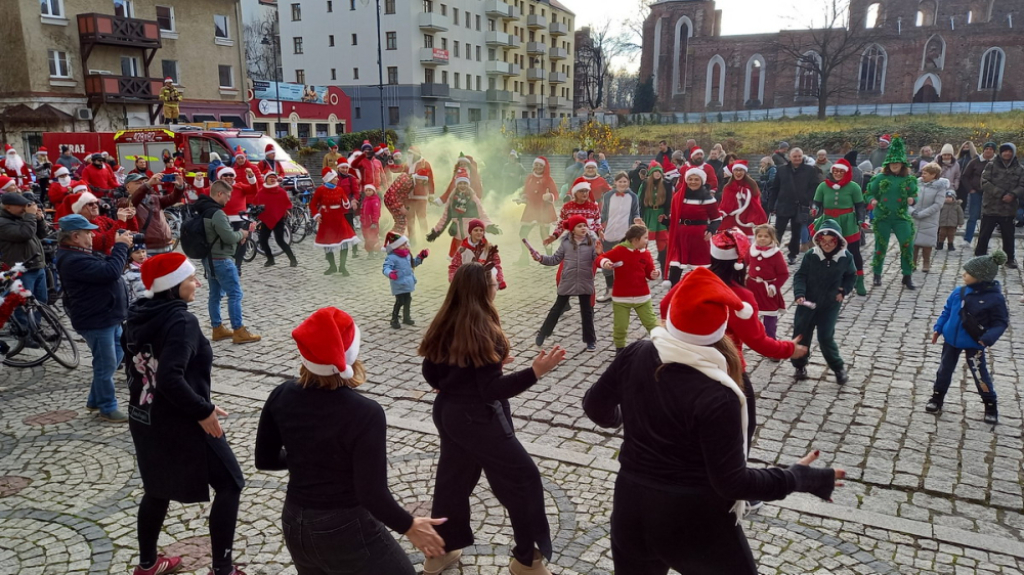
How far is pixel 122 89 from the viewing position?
35844mm

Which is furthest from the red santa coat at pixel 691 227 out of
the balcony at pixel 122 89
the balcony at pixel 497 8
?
the balcony at pixel 497 8

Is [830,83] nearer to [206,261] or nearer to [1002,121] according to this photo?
[1002,121]

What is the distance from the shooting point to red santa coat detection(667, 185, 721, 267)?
10.4 meters

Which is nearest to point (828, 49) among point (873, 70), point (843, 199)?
point (873, 70)

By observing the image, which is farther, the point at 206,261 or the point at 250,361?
the point at 206,261

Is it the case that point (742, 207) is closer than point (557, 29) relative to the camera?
Yes

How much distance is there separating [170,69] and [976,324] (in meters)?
41.9

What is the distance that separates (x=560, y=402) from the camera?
689cm

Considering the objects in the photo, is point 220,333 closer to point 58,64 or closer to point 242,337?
point 242,337

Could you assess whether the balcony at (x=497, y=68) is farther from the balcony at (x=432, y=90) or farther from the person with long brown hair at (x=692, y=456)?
the person with long brown hair at (x=692, y=456)

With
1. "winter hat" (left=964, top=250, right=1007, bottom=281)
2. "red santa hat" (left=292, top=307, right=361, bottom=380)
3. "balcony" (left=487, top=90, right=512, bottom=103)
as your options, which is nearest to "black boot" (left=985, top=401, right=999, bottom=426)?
"winter hat" (left=964, top=250, right=1007, bottom=281)

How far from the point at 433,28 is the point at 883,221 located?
56568 mm

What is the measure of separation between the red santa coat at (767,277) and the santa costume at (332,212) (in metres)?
7.65

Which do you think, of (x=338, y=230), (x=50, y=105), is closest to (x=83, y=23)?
(x=50, y=105)
